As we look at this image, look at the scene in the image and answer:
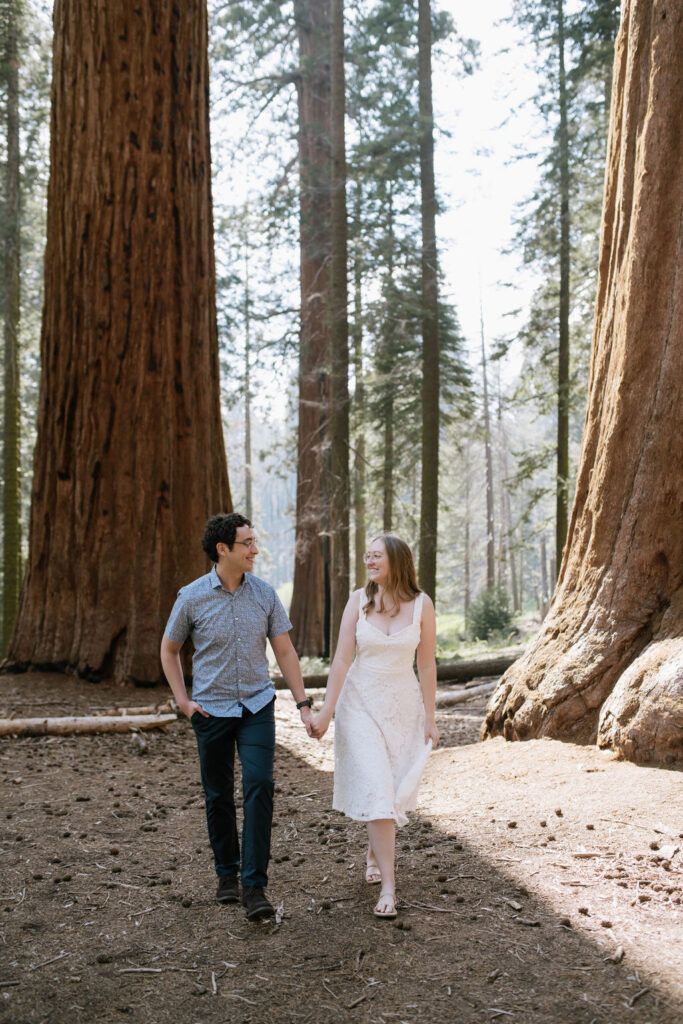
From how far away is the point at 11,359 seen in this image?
1758 centimetres

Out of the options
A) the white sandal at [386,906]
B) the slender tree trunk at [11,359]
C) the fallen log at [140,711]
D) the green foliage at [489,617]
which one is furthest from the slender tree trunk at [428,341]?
the green foliage at [489,617]

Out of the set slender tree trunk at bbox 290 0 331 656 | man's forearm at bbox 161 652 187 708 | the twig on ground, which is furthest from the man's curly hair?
slender tree trunk at bbox 290 0 331 656

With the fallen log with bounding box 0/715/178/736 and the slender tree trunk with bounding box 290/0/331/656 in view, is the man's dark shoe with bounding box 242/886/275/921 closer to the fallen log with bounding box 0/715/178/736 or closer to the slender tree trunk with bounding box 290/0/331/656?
the fallen log with bounding box 0/715/178/736

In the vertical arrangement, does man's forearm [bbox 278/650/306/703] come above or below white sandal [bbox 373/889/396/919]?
above

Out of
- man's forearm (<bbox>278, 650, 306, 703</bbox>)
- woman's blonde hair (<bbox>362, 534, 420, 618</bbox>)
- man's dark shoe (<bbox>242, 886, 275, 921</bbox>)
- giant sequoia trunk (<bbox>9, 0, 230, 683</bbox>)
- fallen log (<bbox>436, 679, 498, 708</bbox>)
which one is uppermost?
giant sequoia trunk (<bbox>9, 0, 230, 683</bbox>)

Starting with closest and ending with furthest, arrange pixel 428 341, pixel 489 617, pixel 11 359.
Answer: pixel 428 341 < pixel 11 359 < pixel 489 617

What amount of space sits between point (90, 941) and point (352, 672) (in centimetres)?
170

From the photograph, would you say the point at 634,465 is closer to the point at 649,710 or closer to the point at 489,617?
the point at 649,710

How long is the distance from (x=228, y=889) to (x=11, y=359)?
50.6 feet

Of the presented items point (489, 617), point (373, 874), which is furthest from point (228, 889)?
point (489, 617)

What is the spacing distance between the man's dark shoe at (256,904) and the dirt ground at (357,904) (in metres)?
0.05

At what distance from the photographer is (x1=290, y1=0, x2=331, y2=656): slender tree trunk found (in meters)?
20.6

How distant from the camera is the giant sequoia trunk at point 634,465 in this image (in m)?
6.55

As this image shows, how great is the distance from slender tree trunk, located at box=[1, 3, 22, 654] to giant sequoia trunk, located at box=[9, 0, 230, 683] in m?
7.97
